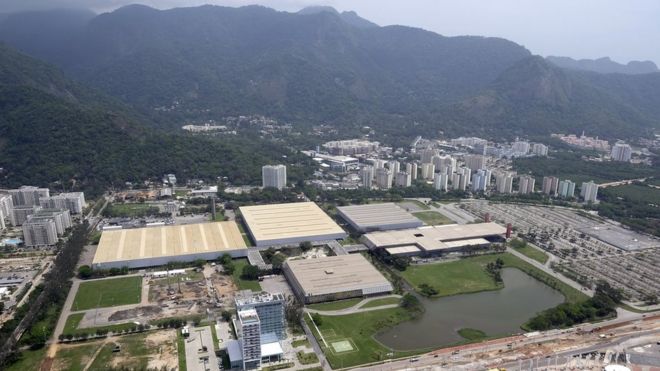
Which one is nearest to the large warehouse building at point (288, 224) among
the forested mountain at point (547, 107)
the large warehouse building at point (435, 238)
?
the large warehouse building at point (435, 238)

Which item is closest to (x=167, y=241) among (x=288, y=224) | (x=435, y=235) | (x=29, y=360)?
(x=288, y=224)

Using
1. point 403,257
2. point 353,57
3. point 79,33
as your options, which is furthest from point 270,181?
point 79,33

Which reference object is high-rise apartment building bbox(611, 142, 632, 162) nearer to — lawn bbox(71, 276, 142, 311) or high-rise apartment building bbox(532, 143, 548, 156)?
high-rise apartment building bbox(532, 143, 548, 156)

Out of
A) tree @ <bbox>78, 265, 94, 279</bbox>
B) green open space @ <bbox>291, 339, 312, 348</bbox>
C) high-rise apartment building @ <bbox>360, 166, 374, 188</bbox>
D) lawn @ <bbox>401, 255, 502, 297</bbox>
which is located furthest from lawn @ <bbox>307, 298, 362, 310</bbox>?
high-rise apartment building @ <bbox>360, 166, 374, 188</bbox>

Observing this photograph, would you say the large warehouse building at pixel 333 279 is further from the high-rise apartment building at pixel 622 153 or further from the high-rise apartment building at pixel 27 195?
the high-rise apartment building at pixel 622 153

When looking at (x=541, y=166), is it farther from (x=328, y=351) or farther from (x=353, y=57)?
(x=353, y=57)

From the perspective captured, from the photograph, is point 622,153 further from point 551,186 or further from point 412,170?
point 412,170

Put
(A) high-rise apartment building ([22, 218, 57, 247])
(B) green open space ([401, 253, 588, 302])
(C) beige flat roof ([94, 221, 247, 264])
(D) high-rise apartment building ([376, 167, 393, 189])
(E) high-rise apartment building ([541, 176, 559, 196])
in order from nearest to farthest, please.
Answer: (B) green open space ([401, 253, 588, 302]) → (C) beige flat roof ([94, 221, 247, 264]) → (A) high-rise apartment building ([22, 218, 57, 247]) → (E) high-rise apartment building ([541, 176, 559, 196]) → (D) high-rise apartment building ([376, 167, 393, 189])
